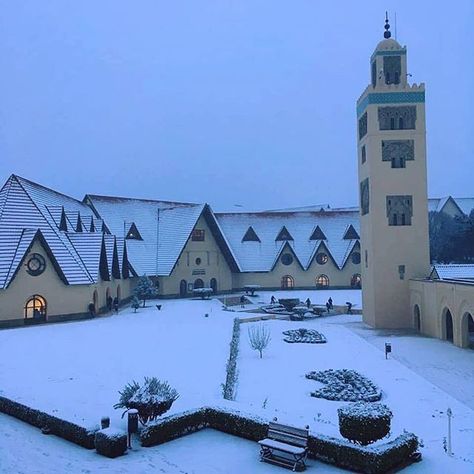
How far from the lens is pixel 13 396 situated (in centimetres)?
1368

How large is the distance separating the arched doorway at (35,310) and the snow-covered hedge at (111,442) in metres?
21.7

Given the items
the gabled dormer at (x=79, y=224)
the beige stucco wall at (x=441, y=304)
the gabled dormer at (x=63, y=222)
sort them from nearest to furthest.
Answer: the beige stucco wall at (x=441, y=304) < the gabled dormer at (x=63, y=222) < the gabled dormer at (x=79, y=224)

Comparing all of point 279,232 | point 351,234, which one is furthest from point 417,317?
point 279,232

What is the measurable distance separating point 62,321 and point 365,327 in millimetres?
19533

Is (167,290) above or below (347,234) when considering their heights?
below

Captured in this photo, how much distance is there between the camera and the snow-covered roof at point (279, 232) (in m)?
52.6

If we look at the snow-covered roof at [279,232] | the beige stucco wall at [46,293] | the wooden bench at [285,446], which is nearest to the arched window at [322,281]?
the snow-covered roof at [279,232]

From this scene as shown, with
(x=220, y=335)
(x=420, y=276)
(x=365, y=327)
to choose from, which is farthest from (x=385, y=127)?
(x=220, y=335)

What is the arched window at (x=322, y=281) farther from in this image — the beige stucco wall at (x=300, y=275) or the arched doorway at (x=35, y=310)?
the arched doorway at (x=35, y=310)

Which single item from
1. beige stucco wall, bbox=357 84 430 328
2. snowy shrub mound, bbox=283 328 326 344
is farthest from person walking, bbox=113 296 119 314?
beige stucco wall, bbox=357 84 430 328

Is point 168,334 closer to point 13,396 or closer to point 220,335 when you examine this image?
point 220,335

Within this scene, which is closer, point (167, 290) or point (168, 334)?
point (168, 334)

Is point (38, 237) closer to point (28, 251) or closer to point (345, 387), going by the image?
point (28, 251)

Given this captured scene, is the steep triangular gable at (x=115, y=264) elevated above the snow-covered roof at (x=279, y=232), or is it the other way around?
the snow-covered roof at (x=279, y=232)
